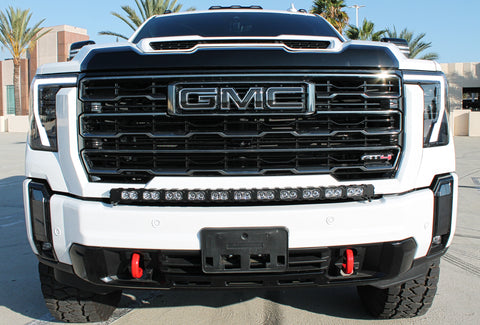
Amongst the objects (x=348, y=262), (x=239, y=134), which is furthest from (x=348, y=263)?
(x=239, y=134)

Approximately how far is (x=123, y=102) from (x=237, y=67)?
0.62 meters

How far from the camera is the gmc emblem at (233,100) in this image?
219 cm

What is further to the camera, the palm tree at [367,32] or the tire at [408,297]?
the palm tree at [367,32]

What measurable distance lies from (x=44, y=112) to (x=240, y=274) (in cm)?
133

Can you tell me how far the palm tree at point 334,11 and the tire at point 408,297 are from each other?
89.8ft

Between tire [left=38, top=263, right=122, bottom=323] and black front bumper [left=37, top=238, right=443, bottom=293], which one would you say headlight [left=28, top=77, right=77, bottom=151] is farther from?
tire [left=38, top=263, right=122, bottom=323]

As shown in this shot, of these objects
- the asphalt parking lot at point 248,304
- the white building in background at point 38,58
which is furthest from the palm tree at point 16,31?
the asphalt parking lot at point 248,304

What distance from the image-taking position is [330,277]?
7.39 feet

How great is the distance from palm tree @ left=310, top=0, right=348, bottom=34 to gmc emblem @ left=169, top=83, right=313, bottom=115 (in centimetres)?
2768

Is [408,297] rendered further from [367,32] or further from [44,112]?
[367,32]

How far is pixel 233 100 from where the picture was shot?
2.19m

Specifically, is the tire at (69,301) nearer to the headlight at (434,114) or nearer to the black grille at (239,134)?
the black grille at (239,134)

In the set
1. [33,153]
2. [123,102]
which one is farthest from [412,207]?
[33,153]

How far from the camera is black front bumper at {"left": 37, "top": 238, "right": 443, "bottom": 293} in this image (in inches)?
86.2
